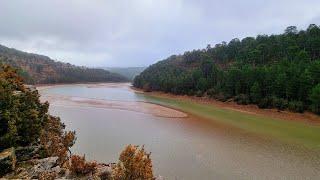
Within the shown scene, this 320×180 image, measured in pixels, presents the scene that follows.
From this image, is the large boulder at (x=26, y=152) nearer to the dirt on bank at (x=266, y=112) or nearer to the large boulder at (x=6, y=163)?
the large boulder at (x=6, y=163)

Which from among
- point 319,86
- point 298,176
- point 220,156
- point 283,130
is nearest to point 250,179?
point 298,176

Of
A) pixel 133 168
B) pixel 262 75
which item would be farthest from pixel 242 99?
pixel 133 168

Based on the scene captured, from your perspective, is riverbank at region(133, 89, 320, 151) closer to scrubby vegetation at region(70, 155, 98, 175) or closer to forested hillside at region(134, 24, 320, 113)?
forested hillside at region(134, 24, 320, 113)

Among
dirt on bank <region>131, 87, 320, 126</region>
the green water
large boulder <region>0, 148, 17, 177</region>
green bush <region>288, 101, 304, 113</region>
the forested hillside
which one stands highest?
the forested hillside

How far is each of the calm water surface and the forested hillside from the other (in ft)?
68.3

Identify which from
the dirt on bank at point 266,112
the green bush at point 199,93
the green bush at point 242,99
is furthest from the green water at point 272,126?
the green bush at point 199,93

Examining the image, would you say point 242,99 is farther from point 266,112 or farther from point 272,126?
point 272,126

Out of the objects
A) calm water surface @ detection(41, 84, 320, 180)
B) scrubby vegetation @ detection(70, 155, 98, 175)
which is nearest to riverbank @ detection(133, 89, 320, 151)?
calm water surface @ detection(41, 84, 320, 180)

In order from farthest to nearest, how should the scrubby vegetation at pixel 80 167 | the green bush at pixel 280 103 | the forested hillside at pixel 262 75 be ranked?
1. the green bush at pixel 280 103
2. the forested hillside at pixel 262 75
3. the scrubby vegetation at pixel 80 167

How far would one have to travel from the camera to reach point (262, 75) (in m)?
72.0

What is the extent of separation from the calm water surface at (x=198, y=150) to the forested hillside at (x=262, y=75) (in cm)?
2080

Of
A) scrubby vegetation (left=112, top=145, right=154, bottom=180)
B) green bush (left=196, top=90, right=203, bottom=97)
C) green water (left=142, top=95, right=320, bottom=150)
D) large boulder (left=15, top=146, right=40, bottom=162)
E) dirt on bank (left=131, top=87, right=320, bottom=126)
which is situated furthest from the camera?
green bush (left=196, top=90, right=203, bottom=97)

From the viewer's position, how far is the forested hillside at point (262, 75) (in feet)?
204

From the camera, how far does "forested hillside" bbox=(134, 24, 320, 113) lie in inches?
2446
